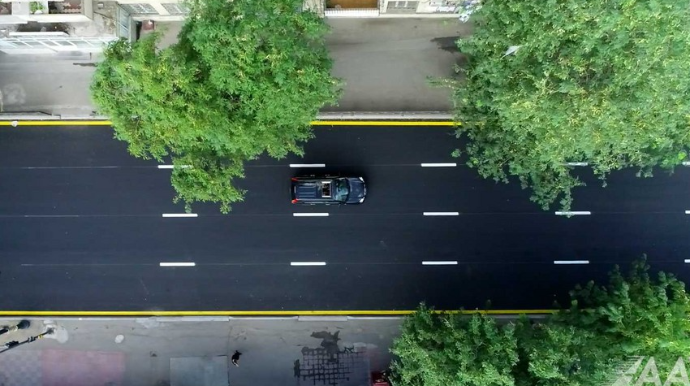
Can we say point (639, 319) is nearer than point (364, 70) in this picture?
Yes

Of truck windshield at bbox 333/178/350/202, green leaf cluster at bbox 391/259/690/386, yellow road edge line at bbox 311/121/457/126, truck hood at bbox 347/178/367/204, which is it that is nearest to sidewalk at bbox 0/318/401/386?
green leaf cluster at bbox 391/259/690/386

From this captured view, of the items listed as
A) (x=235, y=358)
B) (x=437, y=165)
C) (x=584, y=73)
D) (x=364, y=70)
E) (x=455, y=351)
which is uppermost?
(x=584, y=73)

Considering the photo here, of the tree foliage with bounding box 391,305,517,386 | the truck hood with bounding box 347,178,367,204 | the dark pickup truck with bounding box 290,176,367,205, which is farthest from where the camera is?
the truck hood with bounding box 347,178,367,204

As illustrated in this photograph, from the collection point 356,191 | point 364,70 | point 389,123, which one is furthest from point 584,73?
point 356,191

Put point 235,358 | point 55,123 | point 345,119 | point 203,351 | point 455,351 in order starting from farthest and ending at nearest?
point 203,351, point 235,358, point 55,123, point 345,119, point 455,351

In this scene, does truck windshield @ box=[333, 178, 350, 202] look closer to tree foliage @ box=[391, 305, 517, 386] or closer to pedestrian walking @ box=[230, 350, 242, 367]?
tree foliage @ box=[391, 305, 517, 386]

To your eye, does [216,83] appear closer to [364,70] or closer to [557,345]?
[364,70]
